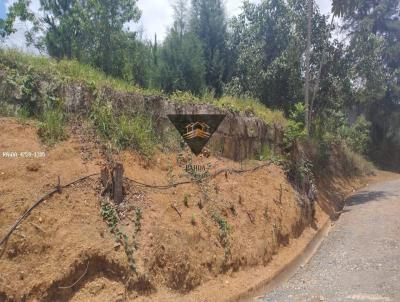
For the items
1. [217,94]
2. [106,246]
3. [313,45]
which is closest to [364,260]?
[106,246]

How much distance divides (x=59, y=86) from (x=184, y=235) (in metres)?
3.43

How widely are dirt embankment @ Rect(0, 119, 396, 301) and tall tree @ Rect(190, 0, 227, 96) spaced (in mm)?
9552

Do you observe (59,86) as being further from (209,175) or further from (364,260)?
(364,260)

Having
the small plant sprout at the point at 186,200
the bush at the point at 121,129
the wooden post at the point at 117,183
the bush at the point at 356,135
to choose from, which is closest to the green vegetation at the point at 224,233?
the small plant sprout at the point at 186,200

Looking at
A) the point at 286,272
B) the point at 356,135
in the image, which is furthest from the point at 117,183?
the point at 356,135

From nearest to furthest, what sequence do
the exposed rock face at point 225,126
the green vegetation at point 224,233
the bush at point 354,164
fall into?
the green vegetation at point 224,233 < the exposed rock face at point 225,126 < the bush at point 354,164

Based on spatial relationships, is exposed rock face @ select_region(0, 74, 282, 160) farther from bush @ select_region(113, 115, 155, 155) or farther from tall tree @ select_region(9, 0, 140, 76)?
tall tree @ select_region(9, 0, 140, 76)

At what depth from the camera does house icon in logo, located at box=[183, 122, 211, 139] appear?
9.83m

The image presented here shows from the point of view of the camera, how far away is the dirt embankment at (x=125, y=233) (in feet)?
18.7

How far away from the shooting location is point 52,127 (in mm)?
7355

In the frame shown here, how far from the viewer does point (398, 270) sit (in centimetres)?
863

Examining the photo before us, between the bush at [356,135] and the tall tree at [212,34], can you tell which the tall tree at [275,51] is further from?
the bush at [356,135]

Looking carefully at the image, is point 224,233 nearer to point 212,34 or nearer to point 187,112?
point 187,112
